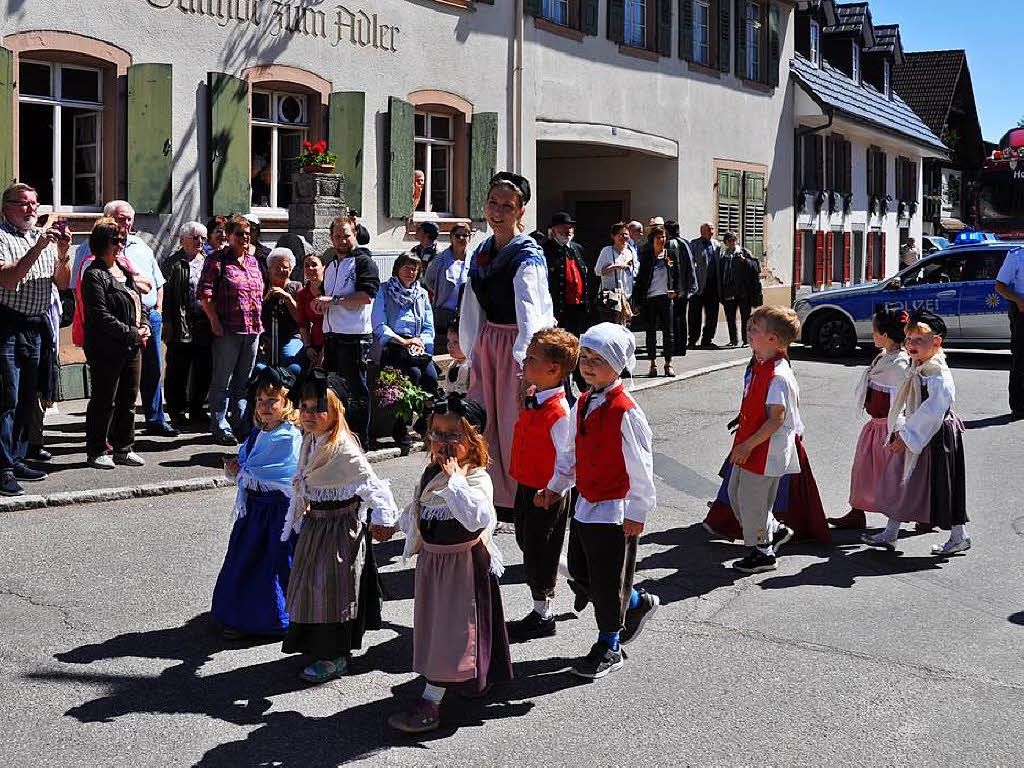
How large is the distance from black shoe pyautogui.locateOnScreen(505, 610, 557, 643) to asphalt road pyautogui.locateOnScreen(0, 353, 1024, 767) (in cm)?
9

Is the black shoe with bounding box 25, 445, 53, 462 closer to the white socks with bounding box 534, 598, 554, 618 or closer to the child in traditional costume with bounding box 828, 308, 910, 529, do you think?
the white socks with bounding box 534, 598, 554, 618

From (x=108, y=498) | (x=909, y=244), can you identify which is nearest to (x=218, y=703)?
(x=108, y=498)

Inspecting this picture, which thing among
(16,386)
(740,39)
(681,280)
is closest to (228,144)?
(681,280)

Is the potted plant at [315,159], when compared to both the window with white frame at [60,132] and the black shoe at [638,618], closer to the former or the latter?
the window with white frame at [60,132]

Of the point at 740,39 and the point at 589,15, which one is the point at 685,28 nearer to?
the point at 740,39

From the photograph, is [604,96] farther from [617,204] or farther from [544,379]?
[544,379]

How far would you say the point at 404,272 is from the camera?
11188 mm

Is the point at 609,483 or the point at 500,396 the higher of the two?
the point at 500,396

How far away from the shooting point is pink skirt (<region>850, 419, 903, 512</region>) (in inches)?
328

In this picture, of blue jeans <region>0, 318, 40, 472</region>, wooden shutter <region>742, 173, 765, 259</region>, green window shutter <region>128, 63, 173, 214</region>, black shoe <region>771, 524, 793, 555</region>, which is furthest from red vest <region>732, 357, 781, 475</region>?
wooden shutter <region>742, 173, 765, 259</region>

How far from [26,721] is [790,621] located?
3544 mm

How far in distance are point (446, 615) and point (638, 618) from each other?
4.38 feet

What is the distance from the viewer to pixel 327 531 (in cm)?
571

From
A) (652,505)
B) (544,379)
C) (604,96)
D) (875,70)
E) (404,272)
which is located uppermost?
(875,70)
